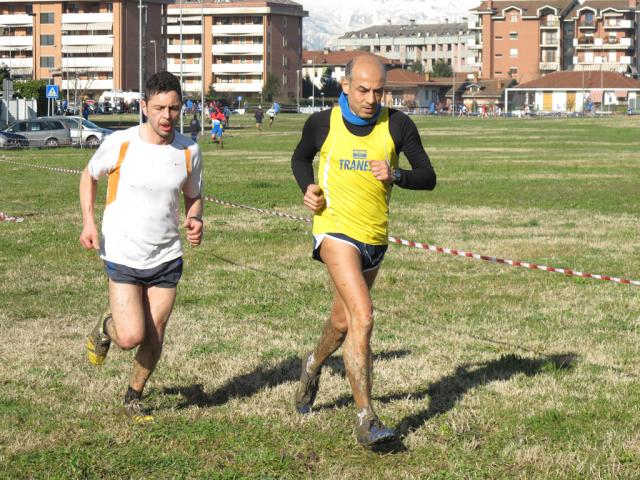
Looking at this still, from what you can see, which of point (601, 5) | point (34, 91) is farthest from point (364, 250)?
point (601, 5)

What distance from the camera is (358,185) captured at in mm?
6742

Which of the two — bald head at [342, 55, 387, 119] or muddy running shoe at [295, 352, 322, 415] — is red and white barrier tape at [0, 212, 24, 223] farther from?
bald head at [342, 55, 387, 119]

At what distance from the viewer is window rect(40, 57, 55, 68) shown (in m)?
167

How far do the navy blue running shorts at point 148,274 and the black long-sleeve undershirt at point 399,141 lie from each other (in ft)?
2.99

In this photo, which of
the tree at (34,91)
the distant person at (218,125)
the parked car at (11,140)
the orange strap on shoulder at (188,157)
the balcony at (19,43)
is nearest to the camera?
the orange strap on shoulder at (188,157)

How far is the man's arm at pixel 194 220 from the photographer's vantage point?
719 cm

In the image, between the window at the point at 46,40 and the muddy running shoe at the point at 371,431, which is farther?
the window at the point at 46,40

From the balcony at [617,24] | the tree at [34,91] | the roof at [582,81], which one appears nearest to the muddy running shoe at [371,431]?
the tree at [34,91]

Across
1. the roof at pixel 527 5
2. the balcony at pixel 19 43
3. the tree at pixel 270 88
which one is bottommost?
the tree at pixel 270 88

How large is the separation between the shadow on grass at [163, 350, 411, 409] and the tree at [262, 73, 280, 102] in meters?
154

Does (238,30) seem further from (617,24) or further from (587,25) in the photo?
(617,24)

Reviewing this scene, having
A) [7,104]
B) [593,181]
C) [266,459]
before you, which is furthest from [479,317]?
[7,104]

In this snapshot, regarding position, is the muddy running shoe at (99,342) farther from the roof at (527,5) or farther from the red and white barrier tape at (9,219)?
the roof at (527,5)

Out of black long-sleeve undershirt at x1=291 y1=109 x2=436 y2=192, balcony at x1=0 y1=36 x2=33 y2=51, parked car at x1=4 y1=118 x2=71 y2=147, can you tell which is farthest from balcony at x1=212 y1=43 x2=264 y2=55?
black long-sleeve undershirt at x1=291 y1=109 x2=436 y2=192
